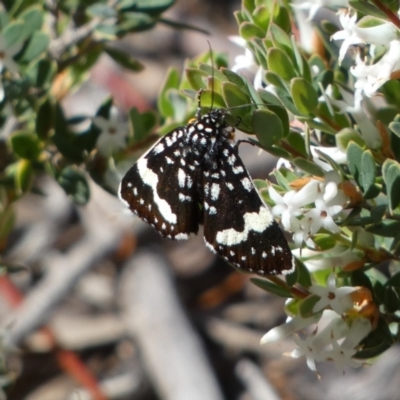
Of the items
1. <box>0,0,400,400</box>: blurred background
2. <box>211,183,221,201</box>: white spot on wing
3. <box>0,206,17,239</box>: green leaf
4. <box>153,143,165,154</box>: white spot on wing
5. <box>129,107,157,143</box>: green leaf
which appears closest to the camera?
<box>211,183,221,201</box>: white spot on wing

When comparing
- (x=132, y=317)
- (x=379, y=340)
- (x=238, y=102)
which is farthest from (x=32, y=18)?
(x=132, y=317)

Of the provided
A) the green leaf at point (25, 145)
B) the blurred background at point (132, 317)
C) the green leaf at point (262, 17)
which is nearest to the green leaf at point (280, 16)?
the green leaf at point (262, 17)

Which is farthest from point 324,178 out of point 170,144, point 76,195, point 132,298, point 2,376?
point 132,298

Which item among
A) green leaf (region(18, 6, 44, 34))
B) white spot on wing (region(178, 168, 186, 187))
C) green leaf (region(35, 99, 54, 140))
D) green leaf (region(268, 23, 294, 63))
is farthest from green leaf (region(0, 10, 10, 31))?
green leaf (region(268, 23, 294, 63))

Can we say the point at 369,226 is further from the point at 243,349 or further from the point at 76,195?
the point at 243,349

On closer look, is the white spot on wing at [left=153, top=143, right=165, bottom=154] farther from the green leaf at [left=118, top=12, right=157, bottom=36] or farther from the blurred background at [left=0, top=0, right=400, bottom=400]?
the blurred background at [left=0, top=0, right=400, bottom=400]

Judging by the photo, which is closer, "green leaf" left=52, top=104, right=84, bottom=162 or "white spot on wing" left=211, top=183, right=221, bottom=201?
"white spot on wing" left=211, top=183, right=221, bottom=201

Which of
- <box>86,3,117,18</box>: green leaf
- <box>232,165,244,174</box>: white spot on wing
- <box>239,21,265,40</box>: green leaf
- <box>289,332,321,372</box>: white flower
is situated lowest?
<box>289,332,321,372</box>: white flower

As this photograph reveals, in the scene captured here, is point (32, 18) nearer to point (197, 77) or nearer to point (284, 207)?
point (197, 77)
